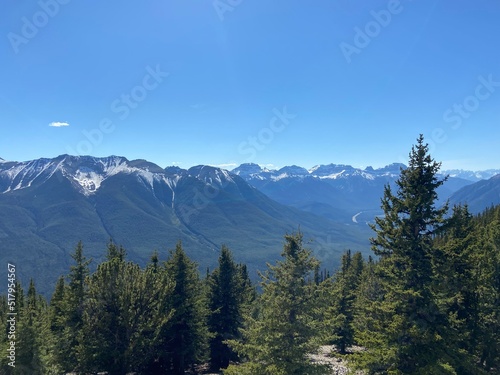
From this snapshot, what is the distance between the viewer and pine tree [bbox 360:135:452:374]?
1823 centimetres

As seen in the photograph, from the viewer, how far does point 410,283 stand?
1906 cm

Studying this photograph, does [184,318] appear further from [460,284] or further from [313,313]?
[460,284]

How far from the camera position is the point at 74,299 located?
30.5 m

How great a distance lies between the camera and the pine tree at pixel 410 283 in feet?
59.8

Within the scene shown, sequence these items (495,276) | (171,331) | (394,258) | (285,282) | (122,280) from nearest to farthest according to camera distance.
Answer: (394,258) < (285,282) < (495,276) < (122,280) < (171,331)

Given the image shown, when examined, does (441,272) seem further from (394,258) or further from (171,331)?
(171,331)

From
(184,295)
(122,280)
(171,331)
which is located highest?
(122,280)

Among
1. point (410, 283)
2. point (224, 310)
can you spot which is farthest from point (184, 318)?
point (410, 283)

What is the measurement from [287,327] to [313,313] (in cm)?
254

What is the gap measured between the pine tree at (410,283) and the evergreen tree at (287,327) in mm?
3367

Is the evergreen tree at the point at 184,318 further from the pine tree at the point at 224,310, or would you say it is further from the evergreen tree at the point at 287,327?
the evergreen tree at the point at 287,327

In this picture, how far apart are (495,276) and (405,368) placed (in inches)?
440

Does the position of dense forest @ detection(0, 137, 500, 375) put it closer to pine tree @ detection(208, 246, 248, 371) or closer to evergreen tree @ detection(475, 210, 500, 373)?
evergreen tree @ detection(475, 210, 500, 373)

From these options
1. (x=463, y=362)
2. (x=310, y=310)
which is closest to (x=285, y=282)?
(x=310, y=310)
